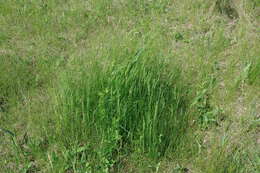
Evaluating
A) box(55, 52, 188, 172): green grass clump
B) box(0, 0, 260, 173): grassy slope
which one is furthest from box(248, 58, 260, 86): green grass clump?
box(55, 52, 188, 172): green grass clump

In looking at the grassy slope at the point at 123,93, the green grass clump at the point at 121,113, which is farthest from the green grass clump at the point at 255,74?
the green grass clump at the point at 121,113

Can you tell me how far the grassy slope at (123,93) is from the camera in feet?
6.96

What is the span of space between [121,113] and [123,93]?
6.3 inches

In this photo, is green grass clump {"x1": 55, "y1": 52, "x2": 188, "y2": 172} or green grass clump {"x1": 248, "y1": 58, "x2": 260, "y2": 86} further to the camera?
green grass clump {"x1": 248, "y1": 58, "x2": 260, "y2": 86}

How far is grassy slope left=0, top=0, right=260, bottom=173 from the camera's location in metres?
2.12

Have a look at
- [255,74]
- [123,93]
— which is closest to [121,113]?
[123,93]

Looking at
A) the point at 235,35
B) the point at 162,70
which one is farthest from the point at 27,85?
the point at 235,35

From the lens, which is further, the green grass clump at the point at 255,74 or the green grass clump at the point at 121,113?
the green grass clump at the point at 255,74

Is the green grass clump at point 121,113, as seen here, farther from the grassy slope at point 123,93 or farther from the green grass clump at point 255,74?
the green grass clump at point 255,74

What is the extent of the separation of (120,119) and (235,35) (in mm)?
2134

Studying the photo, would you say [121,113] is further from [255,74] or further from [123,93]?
[255,74]

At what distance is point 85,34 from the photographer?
361 cm

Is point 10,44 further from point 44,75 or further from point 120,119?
point 120,119

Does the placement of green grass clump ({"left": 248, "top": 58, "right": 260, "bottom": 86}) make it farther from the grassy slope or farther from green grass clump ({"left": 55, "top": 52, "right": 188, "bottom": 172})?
green grass clump ({"left": 55, "top": 52, "right": 188, "bottom": 172})
